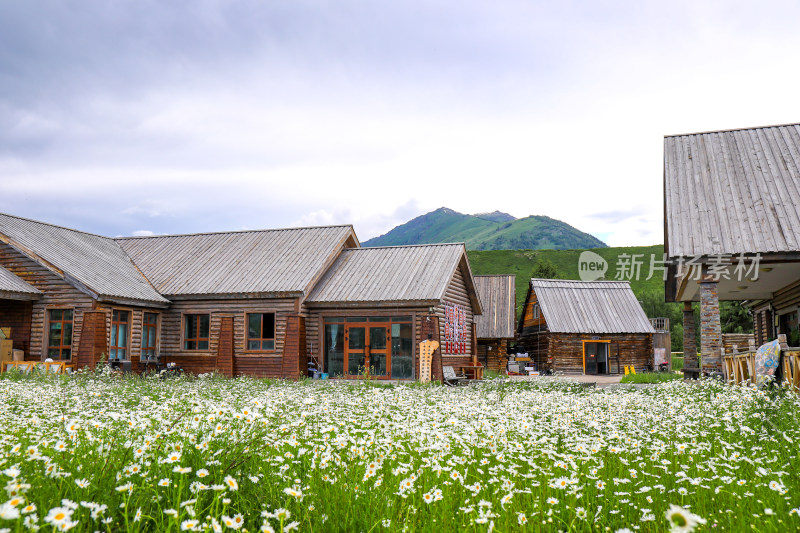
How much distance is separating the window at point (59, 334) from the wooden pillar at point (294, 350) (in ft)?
26.4

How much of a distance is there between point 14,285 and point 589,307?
100 feet

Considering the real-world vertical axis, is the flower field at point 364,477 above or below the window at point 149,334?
below

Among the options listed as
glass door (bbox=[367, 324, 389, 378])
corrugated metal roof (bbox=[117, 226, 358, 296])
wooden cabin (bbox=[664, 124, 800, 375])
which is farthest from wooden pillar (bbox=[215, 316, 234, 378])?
wooden cabin (bbox=[664, 124, 800, 375])

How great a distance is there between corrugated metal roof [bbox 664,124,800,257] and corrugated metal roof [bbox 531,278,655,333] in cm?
1729

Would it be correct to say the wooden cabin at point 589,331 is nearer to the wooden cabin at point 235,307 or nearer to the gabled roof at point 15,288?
the wooden cabin at point 235,307

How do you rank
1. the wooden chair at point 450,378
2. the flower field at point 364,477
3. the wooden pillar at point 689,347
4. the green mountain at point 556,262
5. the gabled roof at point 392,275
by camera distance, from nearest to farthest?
1. the flower field at point 364,477
2. the wooden pillar at point 689,347
3. the wooden chair at point 450,378
4. the gabled roof at point 392,275
5. the green mountain at point 556,262

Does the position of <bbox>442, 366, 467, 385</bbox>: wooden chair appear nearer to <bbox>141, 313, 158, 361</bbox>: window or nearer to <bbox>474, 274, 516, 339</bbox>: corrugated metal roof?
<bbox>474, 274, 516, 339</bbox>: corrugated metal roof

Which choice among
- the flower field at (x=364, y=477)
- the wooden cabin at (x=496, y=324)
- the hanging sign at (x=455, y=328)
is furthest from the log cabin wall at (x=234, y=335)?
the flower field at (x=364, y=477)

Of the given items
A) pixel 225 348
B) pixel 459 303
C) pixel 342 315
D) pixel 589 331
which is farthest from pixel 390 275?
pixel 589 331

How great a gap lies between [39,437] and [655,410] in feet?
24.5

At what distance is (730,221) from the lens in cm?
1727

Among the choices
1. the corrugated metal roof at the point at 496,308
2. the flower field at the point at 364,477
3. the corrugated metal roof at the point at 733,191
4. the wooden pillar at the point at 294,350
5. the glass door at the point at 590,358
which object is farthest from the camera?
the corrugated metal roof at the point at 496,308

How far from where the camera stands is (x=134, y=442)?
14.8 feet

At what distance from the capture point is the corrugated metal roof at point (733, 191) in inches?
644
